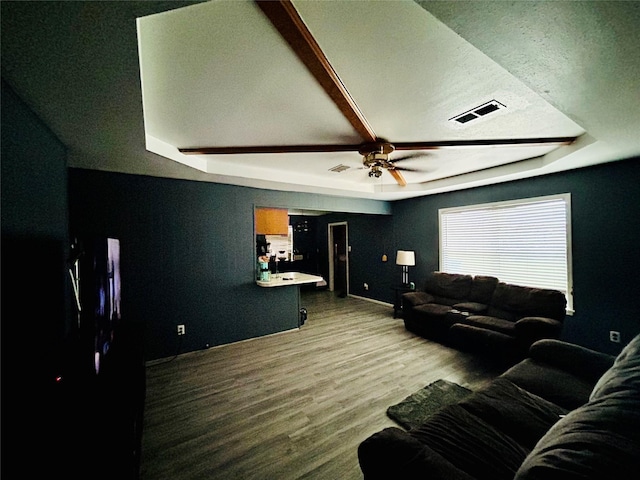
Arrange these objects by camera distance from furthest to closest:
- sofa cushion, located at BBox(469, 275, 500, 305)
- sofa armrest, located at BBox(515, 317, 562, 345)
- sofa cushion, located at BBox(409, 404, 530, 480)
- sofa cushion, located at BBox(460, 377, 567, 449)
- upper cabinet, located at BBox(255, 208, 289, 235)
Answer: upper cabinet, located at BBox(255, 208, 289, 235)
sofa cushion, located at BBox(469, 275, 500, 305)
sofa armrest, located at BBox(515, 317, 562, 345)
sofa cushion, located at BBox(460, 377, 567, 449)
sofa cushion, located at BBox(409, 404, 530, 480)

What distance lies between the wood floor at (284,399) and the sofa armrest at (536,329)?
546 millimetres

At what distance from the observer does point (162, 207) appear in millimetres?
3359

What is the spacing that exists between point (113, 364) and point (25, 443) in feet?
2.46

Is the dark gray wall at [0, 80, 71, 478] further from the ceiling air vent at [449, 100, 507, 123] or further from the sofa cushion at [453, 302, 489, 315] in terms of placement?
the sofa cushion at [453, 302, 489, 315]

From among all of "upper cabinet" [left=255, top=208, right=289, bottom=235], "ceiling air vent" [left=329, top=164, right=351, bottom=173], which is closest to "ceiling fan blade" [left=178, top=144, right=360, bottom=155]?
"ceiling air vent" [left=329, top=164, right=351, bottom=173]

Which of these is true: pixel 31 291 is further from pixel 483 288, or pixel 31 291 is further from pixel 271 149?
pixel 483 288

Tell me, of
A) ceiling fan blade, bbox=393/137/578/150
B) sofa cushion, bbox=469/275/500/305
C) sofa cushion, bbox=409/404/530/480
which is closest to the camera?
sofa cushion, bbox=409/404/530/480

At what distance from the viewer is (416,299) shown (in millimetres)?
Result: 4270

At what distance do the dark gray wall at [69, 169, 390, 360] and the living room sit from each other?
0.01m

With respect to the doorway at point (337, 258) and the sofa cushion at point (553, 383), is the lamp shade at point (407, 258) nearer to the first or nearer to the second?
the doorway at point (337, 258)

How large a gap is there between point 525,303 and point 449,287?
1.10 meters

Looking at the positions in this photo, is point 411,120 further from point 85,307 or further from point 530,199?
point 530,199

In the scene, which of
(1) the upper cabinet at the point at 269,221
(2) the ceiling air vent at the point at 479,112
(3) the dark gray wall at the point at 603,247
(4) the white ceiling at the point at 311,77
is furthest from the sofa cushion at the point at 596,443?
(1) the upper cabinet at the point at 269,221

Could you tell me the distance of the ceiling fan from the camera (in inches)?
43.6
